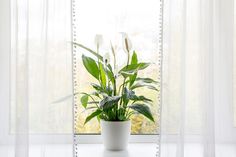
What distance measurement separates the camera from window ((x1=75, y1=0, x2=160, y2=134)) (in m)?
1.66

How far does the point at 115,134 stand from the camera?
151cm

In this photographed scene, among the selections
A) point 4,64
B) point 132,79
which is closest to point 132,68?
point 132,79

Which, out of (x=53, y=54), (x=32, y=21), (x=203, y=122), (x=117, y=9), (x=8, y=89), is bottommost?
(x=203, y=122)

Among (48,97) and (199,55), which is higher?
(199,55)

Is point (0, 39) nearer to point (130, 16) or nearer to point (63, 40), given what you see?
point (63, 40)

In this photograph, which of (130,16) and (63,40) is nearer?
(63,40)

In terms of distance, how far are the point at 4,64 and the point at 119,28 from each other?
1.85 feet

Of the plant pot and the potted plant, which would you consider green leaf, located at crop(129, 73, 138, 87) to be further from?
the plant pot

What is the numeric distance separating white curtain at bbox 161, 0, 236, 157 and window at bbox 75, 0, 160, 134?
0.25 m

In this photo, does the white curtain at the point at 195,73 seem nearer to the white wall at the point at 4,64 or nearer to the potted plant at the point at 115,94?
the potted plant at the point at 115,94

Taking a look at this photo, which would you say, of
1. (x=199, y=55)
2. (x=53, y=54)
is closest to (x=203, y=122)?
(x=199, y=55)

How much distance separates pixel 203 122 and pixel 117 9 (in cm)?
67

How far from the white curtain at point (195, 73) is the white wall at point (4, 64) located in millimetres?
643

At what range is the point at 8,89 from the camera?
4.75ft
